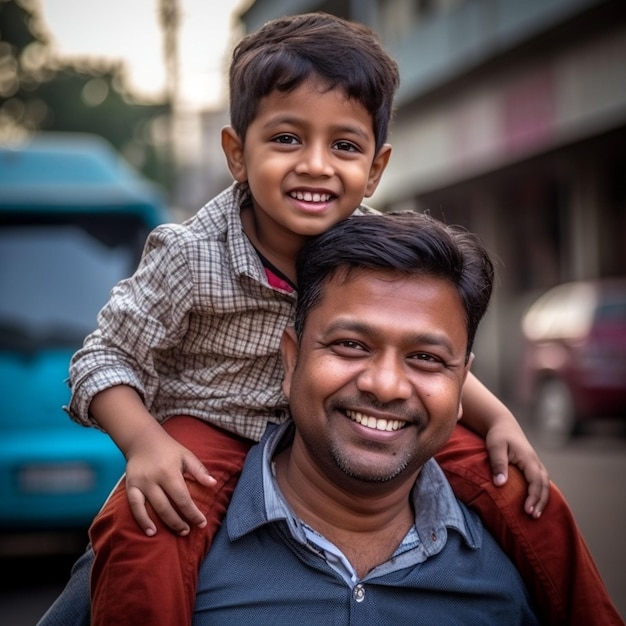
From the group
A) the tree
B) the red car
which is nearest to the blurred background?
the red car

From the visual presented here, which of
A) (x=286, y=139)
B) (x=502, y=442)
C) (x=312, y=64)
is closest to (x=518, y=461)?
(x=502, y=442)

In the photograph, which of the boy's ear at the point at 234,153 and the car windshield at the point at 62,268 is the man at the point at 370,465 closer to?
the boy's ear at the point at 234,153

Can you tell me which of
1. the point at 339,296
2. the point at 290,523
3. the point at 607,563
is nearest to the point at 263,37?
the point at 339,296

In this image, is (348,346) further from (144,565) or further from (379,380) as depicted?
(144,565)

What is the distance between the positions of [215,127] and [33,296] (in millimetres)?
27030

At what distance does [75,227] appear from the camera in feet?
24.0

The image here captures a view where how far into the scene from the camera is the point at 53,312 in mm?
7230

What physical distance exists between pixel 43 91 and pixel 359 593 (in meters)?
39.0

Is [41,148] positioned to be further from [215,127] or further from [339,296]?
[215,127]

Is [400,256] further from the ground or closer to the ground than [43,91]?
closer to the ground

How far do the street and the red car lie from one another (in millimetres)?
607

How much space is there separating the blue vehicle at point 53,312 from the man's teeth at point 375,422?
4.69 m

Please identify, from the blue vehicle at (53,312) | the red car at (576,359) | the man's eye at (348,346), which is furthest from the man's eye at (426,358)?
the red car at (576,359)

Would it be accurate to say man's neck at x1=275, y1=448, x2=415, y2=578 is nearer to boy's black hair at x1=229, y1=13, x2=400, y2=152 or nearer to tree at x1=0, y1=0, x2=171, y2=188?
boy's black hair at x1=229, y1=13, x2=400, y2=152
